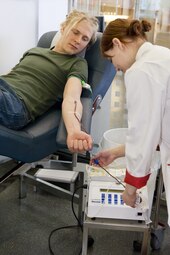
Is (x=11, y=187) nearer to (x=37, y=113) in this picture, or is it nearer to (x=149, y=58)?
(x=37, y=113)

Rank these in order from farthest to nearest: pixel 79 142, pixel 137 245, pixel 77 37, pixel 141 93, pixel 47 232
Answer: pixel 77 37 → pixel 47 232 → pixel 137 245 → pixel 79 142 → pixel 141 93

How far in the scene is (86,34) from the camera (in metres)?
1.87

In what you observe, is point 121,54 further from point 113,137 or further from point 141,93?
point 113,137

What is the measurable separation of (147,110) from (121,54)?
9.7 inches

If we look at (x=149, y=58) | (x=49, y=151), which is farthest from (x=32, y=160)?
(x=149, y=58)

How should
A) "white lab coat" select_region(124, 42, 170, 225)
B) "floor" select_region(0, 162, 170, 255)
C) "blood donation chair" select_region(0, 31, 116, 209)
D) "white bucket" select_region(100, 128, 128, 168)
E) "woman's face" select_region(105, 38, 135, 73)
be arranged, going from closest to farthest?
1. "white lab coat" select_region(124, 42, 170, 225)
2. "woman's face" select_region(105, 38, 135, 73)
3. "blood donation chair" select_region(0, 31, 116, 209)
4. "floor" select_region(0, 162, 170, 255)
5. "white bucket" select_region(100, 128, 128, 168)

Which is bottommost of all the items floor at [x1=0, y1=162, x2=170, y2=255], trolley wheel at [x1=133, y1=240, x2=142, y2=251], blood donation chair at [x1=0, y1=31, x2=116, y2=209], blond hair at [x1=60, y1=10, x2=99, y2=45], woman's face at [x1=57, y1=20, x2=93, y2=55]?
floor at [x1=0, y1=162, x2=170, y2=255]

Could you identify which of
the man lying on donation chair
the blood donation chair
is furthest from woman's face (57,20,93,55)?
the blood donation chair

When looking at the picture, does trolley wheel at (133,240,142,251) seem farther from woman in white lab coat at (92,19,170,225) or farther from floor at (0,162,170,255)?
woman in white lab coat at (92,19,170,225)

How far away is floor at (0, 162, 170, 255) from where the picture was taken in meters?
1.66

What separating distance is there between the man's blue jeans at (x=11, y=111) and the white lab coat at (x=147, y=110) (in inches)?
25.0

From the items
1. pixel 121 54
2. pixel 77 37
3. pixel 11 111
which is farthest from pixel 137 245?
pixel 77 37

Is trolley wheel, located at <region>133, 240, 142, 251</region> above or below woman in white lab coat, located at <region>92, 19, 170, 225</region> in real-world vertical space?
below

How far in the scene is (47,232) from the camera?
1.79m
